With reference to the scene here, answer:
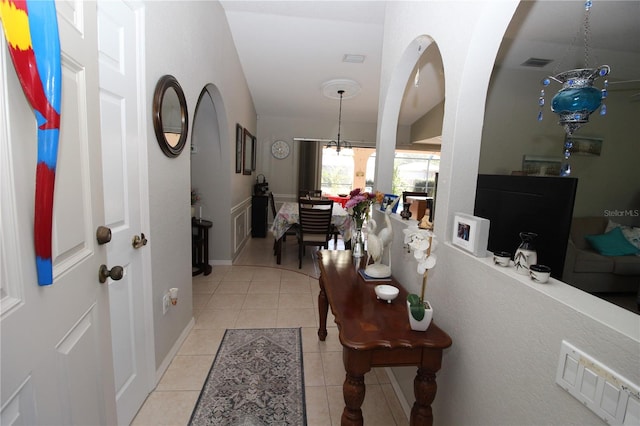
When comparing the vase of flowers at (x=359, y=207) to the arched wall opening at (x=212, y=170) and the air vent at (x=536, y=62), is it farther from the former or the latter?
the air vent at (x=536, y=62)

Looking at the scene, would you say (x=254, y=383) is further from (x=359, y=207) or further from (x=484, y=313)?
(x=484, y=313)

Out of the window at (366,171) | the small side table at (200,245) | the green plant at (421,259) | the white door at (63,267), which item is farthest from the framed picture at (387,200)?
the window at (366,171)

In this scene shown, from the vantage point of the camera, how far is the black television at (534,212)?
96 cm

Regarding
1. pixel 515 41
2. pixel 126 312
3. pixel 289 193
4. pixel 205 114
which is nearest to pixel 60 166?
pixel 126 312

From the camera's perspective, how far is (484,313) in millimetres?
1015

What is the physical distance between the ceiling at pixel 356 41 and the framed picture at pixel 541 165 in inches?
37.1

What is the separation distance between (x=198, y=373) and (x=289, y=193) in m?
5.11

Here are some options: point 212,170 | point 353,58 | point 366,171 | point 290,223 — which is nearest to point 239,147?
point 212,170

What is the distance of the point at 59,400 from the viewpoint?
70 cm

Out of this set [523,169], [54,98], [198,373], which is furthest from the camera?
[523,169]

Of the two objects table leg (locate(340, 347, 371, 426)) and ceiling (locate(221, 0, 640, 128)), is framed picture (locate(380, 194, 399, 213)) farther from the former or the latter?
ceiling (locate(221, 0, 640, 128))

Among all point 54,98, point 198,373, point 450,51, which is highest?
point 450,51

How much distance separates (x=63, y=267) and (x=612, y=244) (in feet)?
15.2

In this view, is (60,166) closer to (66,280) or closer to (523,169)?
(66,280)
